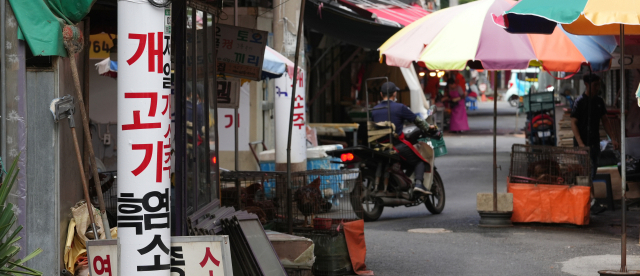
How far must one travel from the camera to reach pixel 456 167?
18.0 metres

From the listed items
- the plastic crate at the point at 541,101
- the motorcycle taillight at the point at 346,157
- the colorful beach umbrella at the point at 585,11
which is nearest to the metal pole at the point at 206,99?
the colorful beach umbrella at the point at 585,11

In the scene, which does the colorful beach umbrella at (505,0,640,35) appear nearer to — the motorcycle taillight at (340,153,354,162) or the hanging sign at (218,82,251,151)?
the motorcycle taillight at (340,153,354,162)

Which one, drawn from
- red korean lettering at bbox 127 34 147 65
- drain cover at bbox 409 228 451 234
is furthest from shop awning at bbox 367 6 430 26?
red korean lettering at bbox 127 34 147 65

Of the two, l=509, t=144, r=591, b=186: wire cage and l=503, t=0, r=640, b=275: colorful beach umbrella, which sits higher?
l=503, t=0, r=640, b=275: colorful beach umbrella

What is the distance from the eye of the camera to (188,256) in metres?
4.84

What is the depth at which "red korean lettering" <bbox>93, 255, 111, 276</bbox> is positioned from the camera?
4.79 meters

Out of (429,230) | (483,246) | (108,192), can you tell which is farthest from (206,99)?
(429,230)

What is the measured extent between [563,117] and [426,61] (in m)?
9.08

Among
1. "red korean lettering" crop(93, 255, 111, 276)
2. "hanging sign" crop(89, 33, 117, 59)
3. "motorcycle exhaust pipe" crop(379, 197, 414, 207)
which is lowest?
"motorcycle exhaust pipe" crop(379, 197, 414, 207)

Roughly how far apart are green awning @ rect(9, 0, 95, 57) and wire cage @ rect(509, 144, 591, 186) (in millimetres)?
6787

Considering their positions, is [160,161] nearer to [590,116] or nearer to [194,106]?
[194,106]

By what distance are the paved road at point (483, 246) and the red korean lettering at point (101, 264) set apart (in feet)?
11.8

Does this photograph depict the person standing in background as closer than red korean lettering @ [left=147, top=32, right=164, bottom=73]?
No

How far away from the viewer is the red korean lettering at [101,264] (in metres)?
4.79
